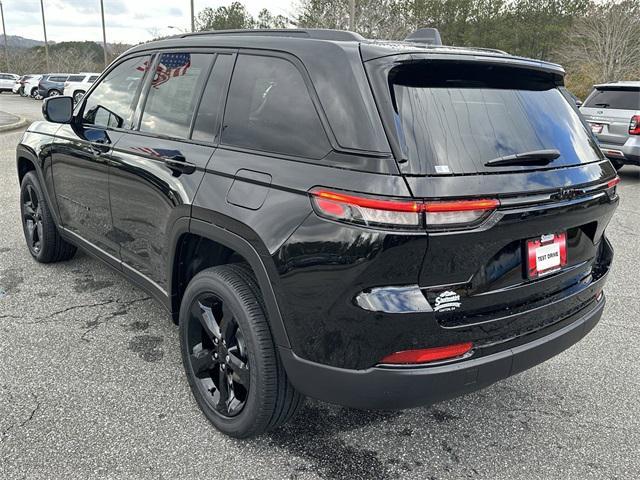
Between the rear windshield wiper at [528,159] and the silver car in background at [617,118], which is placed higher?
the rear windshield wiper at [528,159]

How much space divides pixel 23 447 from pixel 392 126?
2.07 metres

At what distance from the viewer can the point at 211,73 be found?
265 cm

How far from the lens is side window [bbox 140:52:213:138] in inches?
107

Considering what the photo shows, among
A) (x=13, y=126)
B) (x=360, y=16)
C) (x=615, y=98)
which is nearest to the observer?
(x=615, y=98)

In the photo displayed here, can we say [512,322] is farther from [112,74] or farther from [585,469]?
[112,74]

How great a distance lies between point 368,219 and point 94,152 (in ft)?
7.52

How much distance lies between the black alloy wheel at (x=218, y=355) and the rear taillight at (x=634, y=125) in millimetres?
8744

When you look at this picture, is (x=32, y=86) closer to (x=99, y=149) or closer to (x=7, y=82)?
(x=7, y=82)

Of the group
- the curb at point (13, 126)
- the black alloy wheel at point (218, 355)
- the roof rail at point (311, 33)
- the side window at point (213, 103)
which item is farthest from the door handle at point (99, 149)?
the curb at point (13, 126)

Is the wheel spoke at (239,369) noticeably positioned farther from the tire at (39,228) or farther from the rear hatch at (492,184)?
the tire at (39,228)

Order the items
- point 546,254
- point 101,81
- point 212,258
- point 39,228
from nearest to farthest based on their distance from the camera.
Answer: point 546,254 < point 212,258 < point 101,81 < point 39,228

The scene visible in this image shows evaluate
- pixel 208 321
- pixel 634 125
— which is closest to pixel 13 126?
pixel 634 125

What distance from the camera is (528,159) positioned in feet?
6.77

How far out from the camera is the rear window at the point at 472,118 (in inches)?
74.9
